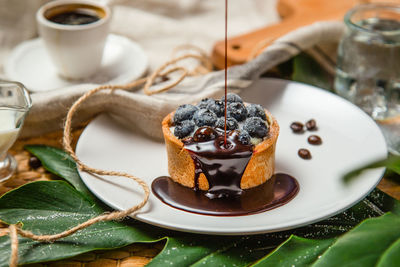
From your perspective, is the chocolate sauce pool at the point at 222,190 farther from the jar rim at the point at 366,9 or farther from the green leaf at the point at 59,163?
the jar rim at the point at 366,9

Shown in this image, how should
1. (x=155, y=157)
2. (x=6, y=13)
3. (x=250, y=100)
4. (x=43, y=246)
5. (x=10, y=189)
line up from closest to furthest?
(x=43, y=246)
(x=10, y=189)
(x=155, y=157)
(x=250, y=100)
(x=6, y=13)

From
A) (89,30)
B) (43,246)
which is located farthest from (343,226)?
(89,30)

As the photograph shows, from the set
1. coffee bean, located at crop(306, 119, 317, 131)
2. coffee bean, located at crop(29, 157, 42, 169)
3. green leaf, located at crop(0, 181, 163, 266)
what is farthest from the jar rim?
coffee bean, located at crop(29, 157, 42, 169)

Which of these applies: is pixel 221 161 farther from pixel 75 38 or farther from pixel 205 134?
pixel 75 38

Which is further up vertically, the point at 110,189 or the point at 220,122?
the point at 220,122

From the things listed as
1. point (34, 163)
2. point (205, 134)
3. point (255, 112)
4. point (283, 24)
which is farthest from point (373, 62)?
point (34, 163)

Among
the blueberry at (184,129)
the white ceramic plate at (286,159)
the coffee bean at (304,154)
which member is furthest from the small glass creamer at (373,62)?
the blueberry at (184,129)

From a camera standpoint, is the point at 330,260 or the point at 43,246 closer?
the point at 330,260

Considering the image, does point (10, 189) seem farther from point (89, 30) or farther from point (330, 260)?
point (330, 260)
